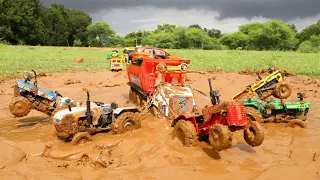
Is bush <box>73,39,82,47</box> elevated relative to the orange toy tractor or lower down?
elevated

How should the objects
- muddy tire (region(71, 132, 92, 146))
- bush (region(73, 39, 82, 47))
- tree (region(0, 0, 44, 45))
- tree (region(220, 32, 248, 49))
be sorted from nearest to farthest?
muddy tire (region(71, 132, 92, 146)) < tree (region(0, 0, 44, 45)) < tree (region(220, 32, 248, 49)) < bush (region(73, 39, 82, 47))

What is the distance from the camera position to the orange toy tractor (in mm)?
5879

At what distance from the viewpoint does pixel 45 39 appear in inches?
2388

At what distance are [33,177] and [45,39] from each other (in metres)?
59.0

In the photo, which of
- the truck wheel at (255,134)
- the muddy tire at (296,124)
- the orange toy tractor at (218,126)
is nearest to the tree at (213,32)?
the muddy tire at (296,124)

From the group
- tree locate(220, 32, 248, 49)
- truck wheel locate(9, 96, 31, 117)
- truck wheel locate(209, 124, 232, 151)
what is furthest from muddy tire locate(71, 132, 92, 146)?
tree locate(220, 32, 248, 49)

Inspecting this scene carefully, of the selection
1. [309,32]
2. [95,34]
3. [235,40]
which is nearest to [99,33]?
[95,34]

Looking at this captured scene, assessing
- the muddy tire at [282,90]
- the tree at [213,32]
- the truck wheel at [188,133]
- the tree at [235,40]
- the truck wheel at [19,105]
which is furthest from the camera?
the tree at [213,32]

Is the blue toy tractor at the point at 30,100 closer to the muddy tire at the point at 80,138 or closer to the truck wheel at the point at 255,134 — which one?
the muddy tire at the point at 80,138

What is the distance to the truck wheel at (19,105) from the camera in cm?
848

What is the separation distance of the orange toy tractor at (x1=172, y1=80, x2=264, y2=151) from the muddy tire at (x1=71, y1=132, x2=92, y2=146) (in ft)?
6.22

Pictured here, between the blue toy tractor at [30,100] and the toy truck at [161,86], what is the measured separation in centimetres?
223

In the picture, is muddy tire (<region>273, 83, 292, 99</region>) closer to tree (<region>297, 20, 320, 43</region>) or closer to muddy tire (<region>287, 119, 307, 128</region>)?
muddy tire (<region>287, 119, 307, 128</region>)

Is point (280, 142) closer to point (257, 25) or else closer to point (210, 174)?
point (210, 174)
